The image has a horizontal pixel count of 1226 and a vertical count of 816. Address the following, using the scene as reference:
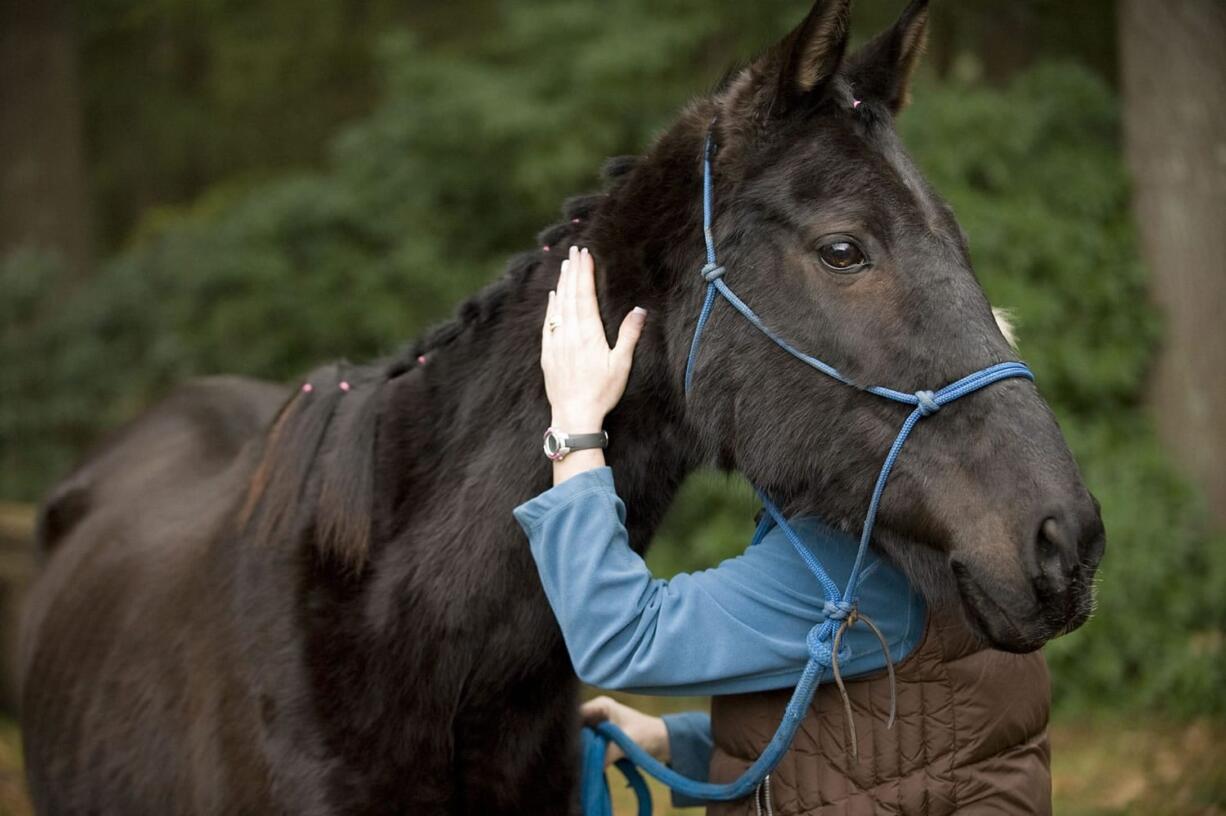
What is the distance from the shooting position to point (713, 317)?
7.17 ft

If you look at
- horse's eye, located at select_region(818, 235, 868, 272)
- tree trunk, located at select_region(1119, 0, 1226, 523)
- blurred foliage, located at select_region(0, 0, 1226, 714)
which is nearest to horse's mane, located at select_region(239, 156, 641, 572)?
horse's eye, located at select_region(818, 235, 868, 272)

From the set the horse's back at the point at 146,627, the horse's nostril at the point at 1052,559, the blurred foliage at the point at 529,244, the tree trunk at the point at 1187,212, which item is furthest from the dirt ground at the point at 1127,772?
the horse's nostril at the point at 1052,559

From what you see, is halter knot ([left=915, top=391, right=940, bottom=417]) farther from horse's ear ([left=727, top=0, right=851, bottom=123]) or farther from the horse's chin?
horse's ear ([left=727, top=0, right=851, bottom=123])

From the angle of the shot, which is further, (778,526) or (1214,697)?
(1214,697)

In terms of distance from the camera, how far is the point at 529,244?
8039 millimetres

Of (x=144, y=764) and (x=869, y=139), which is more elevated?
(x=869, y=139)

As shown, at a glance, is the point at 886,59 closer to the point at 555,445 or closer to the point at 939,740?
the point at 555,445

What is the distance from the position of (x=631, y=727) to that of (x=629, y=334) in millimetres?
1070

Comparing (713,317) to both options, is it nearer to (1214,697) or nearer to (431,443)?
(431,443)

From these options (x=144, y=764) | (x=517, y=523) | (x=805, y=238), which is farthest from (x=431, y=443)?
(x=144, y=764)

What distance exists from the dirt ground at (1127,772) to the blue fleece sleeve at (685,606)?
2.92 m

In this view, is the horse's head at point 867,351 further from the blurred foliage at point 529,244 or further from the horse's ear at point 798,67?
the blurred foliage at point 529,244

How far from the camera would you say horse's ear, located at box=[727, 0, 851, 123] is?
2096 millimetres

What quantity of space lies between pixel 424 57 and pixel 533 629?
6876mm
